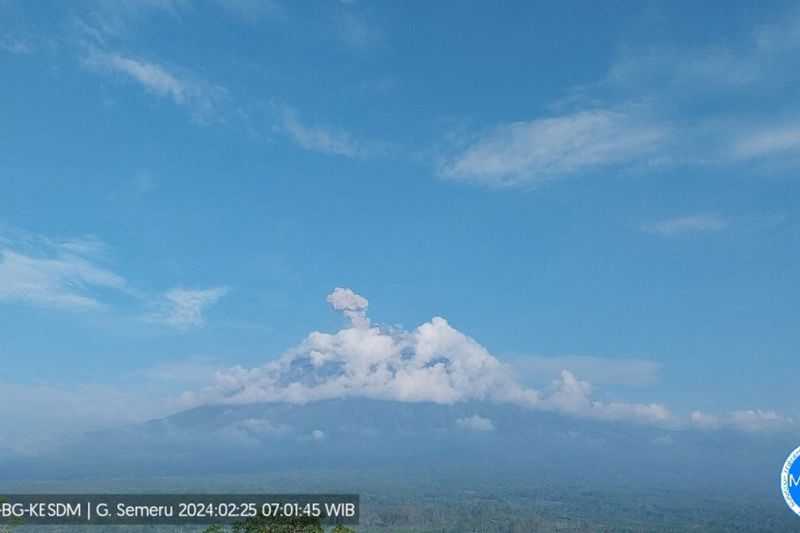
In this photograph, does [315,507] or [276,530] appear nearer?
[276,530]

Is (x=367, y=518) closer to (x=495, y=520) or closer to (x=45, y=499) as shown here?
(x=495, y=520)

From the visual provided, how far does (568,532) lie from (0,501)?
535 ft

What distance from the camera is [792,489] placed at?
78.2 feet

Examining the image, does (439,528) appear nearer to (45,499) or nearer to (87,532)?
(87,532)

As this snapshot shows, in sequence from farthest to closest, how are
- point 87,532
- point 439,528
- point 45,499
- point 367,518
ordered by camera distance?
point 367,518 < point 439,528 < point 87,532 < point 45,499

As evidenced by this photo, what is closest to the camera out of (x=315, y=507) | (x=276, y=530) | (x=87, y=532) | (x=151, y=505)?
(x=276, y=530)

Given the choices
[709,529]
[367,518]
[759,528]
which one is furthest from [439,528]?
[759,528]

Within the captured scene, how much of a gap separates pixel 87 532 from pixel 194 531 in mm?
17965

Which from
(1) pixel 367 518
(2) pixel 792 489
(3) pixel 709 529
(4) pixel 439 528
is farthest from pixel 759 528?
(2) pixel 792 489

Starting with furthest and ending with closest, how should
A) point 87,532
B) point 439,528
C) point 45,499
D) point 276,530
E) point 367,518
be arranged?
point 367,518 < point 439,528 < point 87,532 < point 45,499 < point 276,530

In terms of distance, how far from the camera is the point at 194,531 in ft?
448

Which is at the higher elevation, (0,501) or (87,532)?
(0,501)

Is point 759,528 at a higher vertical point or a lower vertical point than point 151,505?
lower

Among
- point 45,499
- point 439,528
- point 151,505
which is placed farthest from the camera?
point 439,528
